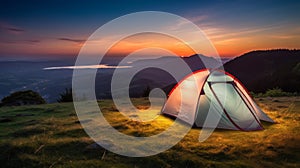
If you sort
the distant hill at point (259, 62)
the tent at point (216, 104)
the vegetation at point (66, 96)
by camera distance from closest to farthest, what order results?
the tent at point (216, 104)
the vegetation at point (66, 96)
the distant hill at point (259, 62)

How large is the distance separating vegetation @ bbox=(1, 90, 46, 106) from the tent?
494 inches

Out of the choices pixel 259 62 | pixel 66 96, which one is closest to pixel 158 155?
pixel 66 96

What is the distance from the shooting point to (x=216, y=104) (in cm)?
811

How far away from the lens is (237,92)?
8.38 metres

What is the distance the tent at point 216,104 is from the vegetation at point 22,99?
12556 millimetres

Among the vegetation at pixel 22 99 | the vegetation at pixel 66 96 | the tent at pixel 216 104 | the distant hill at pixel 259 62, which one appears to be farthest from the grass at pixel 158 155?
the distant hill at pixel 259 62

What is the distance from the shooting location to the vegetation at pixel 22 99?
52.0 feet

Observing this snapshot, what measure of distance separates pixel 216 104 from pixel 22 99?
589 inches

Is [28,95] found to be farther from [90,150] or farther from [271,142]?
[271,142]

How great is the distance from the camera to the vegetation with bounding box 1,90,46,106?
15845 mm

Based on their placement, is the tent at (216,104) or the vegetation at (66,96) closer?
the tent at (216,104)

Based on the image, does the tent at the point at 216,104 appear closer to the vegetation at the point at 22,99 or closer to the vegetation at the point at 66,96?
the vegetation at the point at 66,96

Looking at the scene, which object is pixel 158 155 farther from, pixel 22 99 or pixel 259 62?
pixel 259 62

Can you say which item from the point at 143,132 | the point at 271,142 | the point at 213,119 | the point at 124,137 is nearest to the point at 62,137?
the point at 124,137
